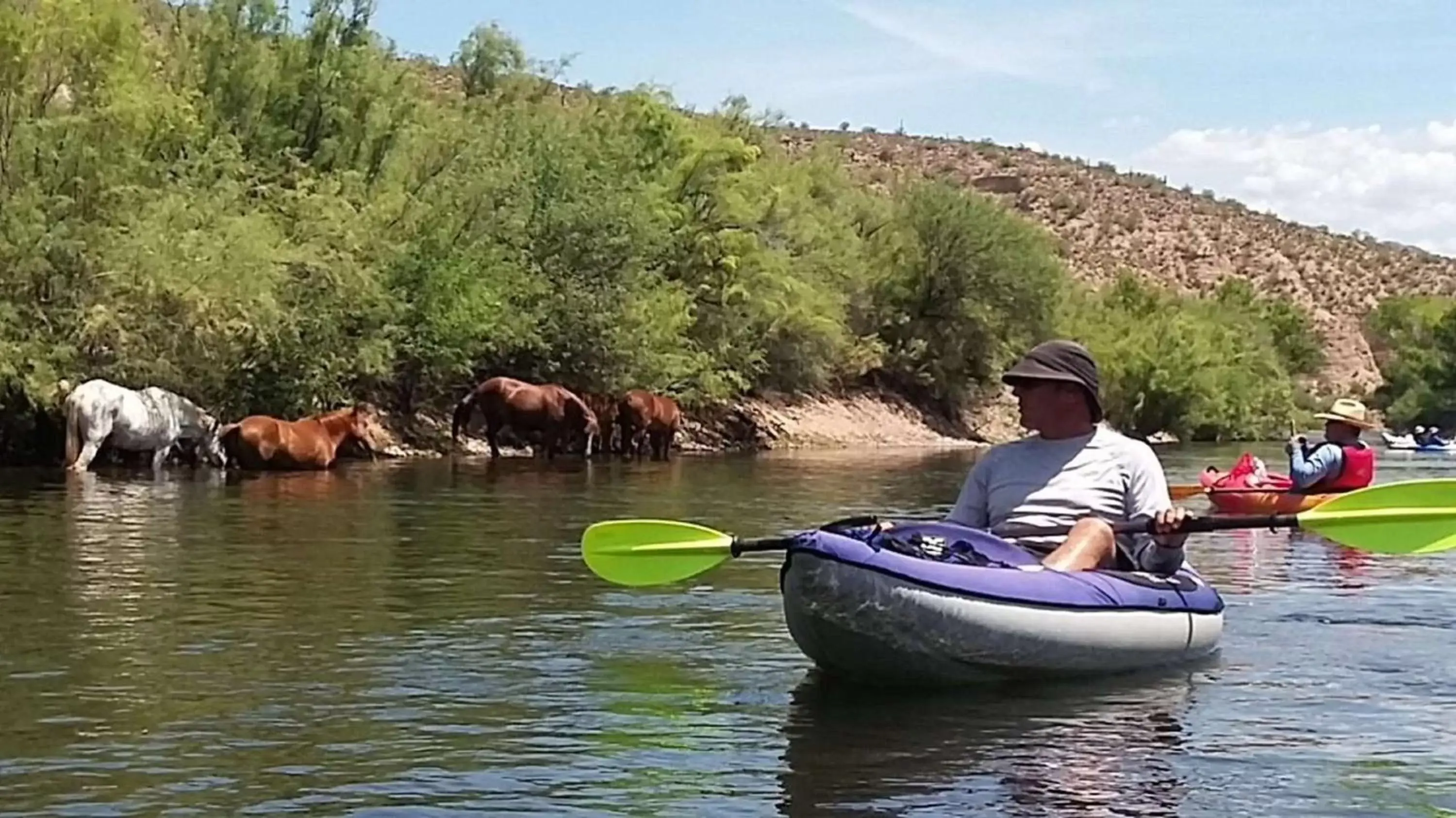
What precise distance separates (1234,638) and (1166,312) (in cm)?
5986

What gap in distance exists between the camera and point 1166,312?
7081 centimetres

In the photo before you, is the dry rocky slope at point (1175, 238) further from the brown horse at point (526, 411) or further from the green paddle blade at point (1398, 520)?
the green paddle blade at point (1398, 520)

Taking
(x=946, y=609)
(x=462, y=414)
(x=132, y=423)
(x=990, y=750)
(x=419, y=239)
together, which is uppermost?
(x=419, y=239)

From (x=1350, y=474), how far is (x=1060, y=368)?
10.1 m

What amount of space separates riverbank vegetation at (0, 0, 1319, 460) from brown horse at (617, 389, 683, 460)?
165 centimetres

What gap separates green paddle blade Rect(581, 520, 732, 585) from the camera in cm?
1099

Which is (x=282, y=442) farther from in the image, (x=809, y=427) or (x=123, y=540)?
(x=809, y=427)

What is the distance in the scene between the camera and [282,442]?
101ft

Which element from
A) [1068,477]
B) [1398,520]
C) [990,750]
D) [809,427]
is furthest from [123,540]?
[809,427]

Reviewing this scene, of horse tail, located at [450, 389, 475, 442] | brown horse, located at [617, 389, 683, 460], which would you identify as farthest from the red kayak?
brown horse, located at [617, 389, 683, 460]

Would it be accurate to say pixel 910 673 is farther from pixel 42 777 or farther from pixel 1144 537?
pixel 42 777

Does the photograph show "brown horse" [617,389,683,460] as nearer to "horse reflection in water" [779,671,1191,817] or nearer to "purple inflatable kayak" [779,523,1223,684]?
"horse reflection in water" [779,671,1191,817]

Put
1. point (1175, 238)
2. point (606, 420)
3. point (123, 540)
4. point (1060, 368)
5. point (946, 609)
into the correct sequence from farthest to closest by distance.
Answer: point (1175, 238) < point (606, 420) < point (123, 540) < point (1060, 368) < point (946, 609)

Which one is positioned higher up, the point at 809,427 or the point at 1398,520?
the point at 809,427
